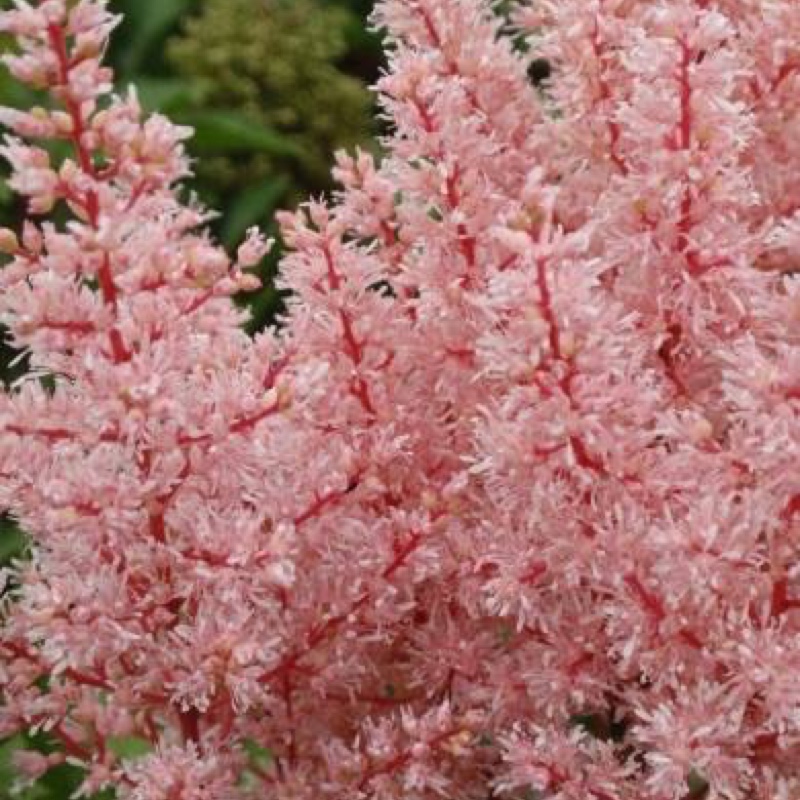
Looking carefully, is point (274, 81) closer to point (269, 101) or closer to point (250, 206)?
point (269, 101)

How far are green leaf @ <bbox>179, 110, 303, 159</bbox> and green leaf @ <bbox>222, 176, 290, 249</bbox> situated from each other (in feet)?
0.27

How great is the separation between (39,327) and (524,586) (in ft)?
1.38

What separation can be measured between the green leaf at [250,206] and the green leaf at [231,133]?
83 millimetres

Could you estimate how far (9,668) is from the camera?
1695 mm

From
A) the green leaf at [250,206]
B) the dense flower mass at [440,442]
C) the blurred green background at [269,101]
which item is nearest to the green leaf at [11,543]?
the dense flower mass at [440,442]

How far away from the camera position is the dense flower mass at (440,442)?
1.48 meters

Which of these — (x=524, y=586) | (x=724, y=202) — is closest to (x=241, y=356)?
(x=524, y=586)

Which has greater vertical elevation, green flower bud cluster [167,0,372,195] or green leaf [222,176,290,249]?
green flower bud cluster [167,0,372,195]

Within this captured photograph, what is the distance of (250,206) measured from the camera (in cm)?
395

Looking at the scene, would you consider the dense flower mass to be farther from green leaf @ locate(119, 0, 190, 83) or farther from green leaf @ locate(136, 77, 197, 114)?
green leaf @ locate(119, 0, 190, 83)

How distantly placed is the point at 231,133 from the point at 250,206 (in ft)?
1.23

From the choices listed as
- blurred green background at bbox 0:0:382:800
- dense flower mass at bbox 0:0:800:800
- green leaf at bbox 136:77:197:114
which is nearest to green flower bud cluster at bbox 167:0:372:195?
blurred green background at bbox 0:0:382:800

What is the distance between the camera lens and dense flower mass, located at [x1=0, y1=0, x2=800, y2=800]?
1479 millimetres

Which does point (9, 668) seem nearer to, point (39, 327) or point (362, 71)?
point (39, 327)
